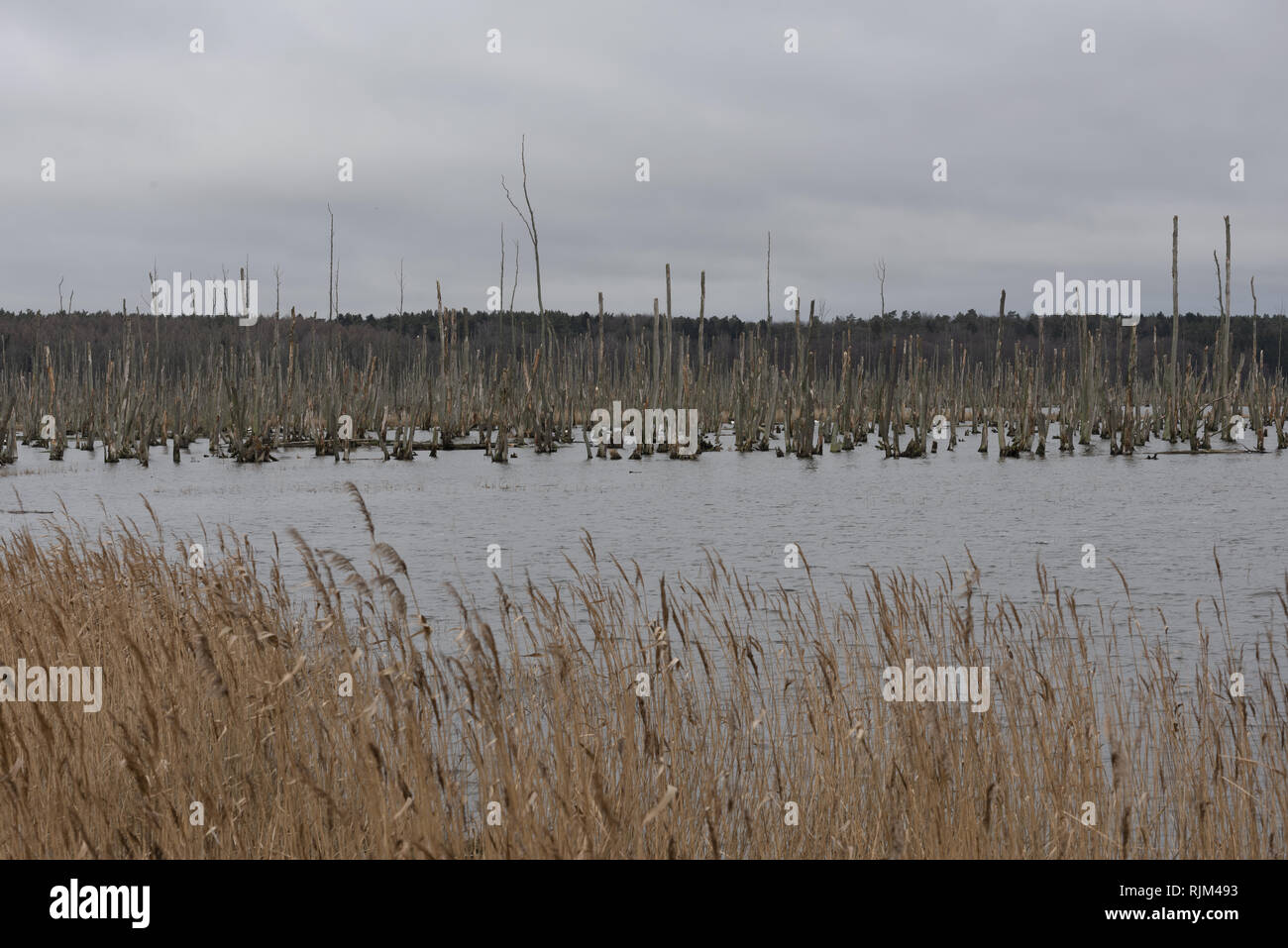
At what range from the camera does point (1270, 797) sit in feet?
14.5

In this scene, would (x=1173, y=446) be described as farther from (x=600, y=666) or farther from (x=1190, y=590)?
(x=600, y=666)

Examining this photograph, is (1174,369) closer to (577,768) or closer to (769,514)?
(769,514)

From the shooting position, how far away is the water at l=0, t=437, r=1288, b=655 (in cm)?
985

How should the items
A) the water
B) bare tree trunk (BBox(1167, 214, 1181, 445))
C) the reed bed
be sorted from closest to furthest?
the reed bed → the water → bare tree trunk (BBox(1167, 214, 1181, 445))

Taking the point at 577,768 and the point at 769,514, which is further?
the point at 769,514

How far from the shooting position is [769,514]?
14328 mm

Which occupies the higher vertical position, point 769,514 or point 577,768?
point 769,514

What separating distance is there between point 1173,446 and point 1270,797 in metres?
22.5

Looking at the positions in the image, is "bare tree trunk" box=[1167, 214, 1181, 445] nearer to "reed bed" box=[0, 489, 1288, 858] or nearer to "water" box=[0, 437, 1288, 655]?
"water" box=[0, 437, 1288, 655]

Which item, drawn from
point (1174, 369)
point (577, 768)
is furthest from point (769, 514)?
point (1174, 369)

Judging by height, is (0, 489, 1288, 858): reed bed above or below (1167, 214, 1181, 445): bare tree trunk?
below

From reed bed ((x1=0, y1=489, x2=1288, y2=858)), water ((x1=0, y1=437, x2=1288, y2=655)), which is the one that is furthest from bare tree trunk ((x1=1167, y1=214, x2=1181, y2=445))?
reed bed ((x1=0, y1=489, x2=1288, y2=858))

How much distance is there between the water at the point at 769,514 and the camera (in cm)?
985
